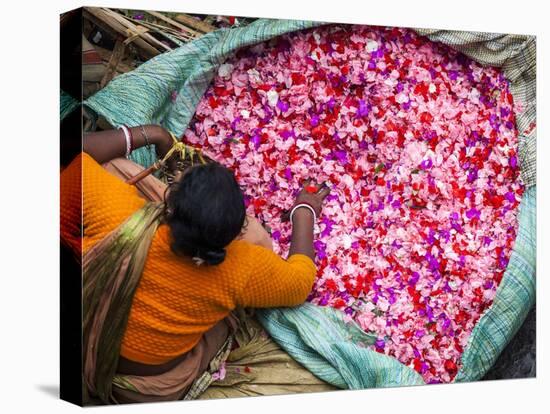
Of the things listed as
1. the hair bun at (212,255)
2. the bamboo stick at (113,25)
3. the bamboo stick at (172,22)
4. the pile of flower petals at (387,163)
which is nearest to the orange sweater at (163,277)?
the hair bun at (212,255)

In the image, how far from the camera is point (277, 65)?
4848mm

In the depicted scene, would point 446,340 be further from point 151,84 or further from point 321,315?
point 151,84

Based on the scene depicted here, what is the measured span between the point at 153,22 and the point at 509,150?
6.87 ft

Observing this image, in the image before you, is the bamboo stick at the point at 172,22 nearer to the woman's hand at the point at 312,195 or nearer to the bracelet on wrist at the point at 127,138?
the bracelet on wrist at the point at 127,138

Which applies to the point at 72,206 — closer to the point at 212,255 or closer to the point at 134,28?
the point at 212,255

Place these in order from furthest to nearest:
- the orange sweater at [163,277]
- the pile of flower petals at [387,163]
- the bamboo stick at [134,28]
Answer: the pile of flower petals at [387,163], the bamboo stick at [134,28], the orange sweater at [163,277]

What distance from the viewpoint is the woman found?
13.9 feet

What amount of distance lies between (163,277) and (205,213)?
40cm

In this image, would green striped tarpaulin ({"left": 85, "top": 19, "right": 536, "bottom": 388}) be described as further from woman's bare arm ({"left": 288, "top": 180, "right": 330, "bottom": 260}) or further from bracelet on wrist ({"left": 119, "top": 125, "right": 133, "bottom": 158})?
woman's bare arm ({"left": 288, "top": 180, "right": 330, "bottom": 260})

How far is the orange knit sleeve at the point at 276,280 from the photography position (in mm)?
4523

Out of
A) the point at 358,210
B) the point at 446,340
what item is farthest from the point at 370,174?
the point at 446,340

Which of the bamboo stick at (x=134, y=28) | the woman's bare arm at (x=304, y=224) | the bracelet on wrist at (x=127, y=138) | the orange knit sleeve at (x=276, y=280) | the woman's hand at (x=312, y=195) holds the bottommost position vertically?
the orange knit sleeve at (x=276, y=280)

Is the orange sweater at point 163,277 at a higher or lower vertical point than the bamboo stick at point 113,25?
lower

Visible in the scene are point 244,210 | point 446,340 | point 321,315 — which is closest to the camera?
point 244,210
